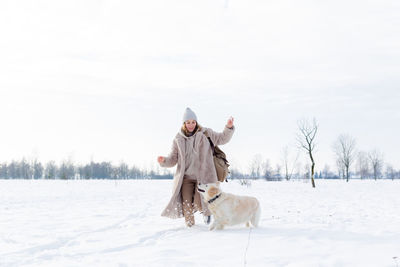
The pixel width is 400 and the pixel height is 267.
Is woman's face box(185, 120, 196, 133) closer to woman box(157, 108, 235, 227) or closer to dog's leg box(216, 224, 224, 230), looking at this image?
woman box(157, 108, 235, 227)

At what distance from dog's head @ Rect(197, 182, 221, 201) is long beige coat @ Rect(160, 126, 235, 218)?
0.33 m

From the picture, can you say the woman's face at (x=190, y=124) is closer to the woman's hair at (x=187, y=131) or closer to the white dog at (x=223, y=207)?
the woman's hair at (x=187, y=131)

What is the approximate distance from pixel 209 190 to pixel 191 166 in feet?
2.24

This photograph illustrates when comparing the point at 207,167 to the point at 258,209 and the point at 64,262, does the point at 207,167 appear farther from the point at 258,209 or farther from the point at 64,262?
the point at 64,262

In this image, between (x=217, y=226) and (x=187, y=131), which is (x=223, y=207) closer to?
(x=217, y=226)

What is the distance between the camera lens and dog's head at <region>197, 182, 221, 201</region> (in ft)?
18.8

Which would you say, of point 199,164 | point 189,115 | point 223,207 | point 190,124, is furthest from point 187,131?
point 223,207

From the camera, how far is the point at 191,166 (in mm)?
6273

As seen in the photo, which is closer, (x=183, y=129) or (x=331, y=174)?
(x=183, y=129)

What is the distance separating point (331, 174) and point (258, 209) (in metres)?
119

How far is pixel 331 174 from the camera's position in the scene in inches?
4596

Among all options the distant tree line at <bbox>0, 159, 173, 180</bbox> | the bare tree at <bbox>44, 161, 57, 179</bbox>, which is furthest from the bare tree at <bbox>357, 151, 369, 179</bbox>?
the bare tree at <bbox>44, 161, 57, 179</bbox>

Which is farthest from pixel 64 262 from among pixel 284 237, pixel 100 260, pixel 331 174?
pixel 331 174

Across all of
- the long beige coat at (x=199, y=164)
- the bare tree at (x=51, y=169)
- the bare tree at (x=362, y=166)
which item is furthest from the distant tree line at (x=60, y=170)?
the long beige coat at (x=199, y=164)
